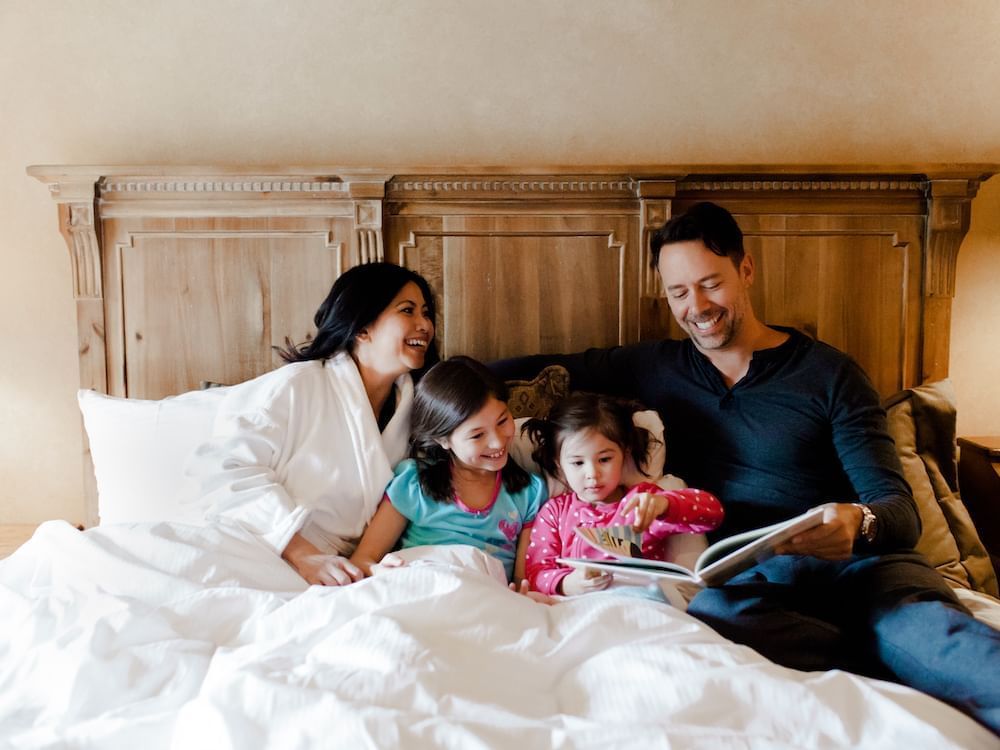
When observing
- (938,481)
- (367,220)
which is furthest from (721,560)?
(367,220)

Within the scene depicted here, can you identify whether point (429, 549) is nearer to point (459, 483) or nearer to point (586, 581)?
point (459, 483)

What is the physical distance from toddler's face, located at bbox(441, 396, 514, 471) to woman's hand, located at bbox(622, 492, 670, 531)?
30 centimetres

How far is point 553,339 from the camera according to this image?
199cm

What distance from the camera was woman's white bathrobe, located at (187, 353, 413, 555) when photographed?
1.49 meters

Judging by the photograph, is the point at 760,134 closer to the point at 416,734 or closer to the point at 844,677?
the point at 844,677

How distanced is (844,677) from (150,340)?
73.6 inches

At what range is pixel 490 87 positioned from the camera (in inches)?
81.0

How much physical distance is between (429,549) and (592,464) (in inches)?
15.1

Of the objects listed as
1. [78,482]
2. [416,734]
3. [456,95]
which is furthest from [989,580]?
[78,482]

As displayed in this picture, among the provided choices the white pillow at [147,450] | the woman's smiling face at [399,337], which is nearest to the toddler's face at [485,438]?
the woman's smiling face at [399,337]

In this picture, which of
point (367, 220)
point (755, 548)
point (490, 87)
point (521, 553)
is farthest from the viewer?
point (490, 87)

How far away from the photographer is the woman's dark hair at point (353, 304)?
163cm

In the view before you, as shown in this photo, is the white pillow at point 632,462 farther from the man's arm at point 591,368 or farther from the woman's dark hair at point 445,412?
the man's arm at point 591,368

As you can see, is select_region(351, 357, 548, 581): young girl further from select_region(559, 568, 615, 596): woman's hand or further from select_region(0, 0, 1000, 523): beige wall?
select_region(0, 0, 1000, 523): beige wall
